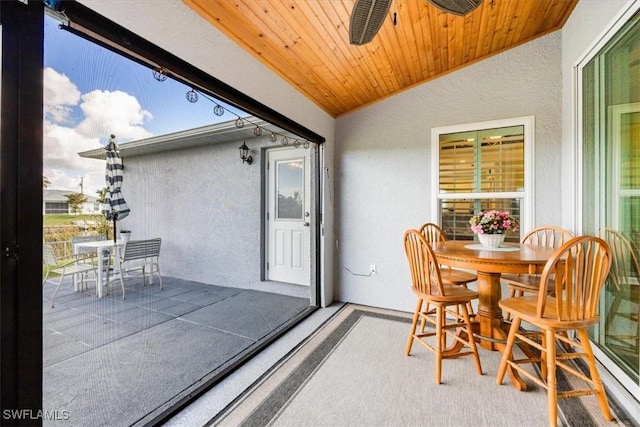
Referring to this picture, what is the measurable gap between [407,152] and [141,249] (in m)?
2.75

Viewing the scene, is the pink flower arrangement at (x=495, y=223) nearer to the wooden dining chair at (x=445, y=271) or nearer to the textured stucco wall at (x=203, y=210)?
the wooden dining chair at (x=445, y=271)

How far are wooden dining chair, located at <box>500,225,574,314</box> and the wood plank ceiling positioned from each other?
72.2 inches

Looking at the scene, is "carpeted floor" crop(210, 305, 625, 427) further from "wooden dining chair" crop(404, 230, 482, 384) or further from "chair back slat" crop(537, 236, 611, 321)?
"chair back slat" crop(537, 236, 611, 321)

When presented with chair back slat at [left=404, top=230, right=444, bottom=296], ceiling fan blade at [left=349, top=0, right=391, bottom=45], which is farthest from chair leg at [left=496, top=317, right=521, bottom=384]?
ceiling fan blade at [left=349, top=0, right=391, bottom=45]

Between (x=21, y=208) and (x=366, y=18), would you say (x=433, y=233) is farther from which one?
(x=21, y=208)

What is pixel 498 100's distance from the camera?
9.04ft

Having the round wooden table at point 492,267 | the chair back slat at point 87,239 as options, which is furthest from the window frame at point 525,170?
the chair back slat at point 87,239

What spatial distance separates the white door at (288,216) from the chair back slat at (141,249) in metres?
2.25

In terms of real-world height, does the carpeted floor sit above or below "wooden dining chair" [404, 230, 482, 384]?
below

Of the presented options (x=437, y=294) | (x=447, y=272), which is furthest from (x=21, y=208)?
(x=447, y=272)

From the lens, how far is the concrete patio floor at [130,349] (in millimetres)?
1295

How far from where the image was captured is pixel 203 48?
1.71m

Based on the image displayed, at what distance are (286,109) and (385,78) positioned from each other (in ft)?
3.72

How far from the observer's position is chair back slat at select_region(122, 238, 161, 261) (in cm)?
163
